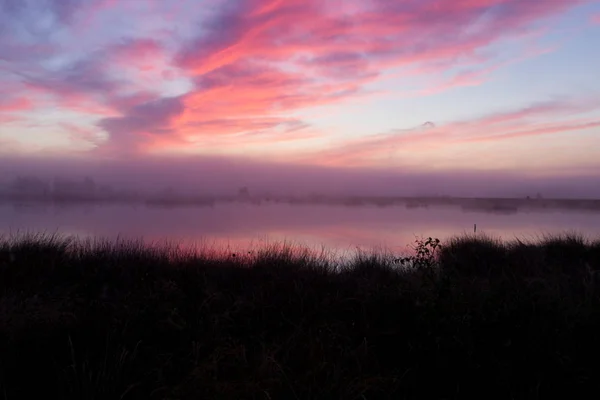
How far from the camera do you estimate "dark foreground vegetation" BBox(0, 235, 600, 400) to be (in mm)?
4949

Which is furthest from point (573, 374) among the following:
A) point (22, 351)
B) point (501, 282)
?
point (22, 351)

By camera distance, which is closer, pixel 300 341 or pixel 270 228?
pixel 300 341

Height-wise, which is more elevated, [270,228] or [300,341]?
[300,341]

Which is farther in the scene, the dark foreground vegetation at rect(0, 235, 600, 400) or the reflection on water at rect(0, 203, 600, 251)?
the reflection on water at rect(0, 203, 600, 251)

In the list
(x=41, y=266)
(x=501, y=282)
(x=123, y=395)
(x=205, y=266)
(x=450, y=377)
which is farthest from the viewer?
(x=205, y=266)

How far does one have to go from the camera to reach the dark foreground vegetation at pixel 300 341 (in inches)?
195

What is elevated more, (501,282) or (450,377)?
(501,282)

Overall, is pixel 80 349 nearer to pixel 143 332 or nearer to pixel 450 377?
pixel 143 332

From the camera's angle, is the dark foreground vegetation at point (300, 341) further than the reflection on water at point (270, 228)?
No

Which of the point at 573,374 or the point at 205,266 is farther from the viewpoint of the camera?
the point at 205,266

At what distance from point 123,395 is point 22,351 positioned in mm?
1851

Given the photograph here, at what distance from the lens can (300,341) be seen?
611 cm

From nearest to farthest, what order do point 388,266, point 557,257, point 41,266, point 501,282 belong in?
1. point 501,282
2. point 41,266
3. point 388,266
4. point 557,257

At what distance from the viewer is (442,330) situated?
5.94 metres
